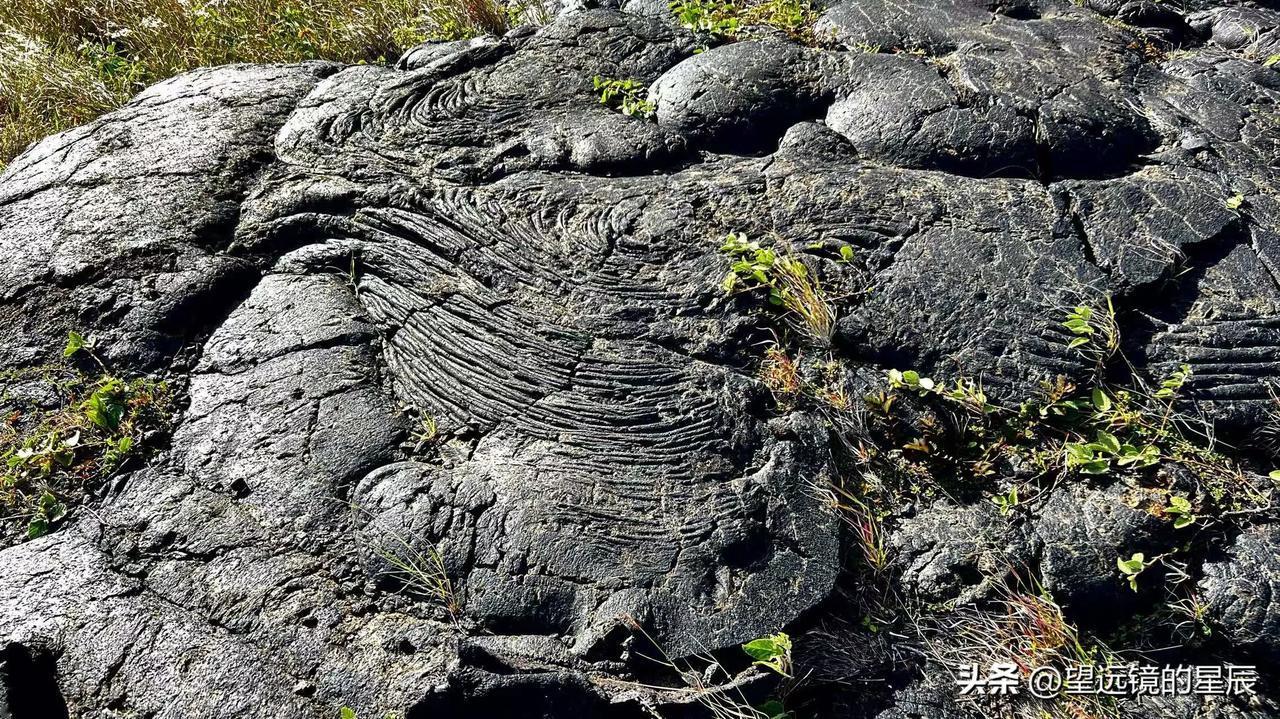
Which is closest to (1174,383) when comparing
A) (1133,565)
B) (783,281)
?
(1133,565)

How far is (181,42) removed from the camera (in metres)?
6.18

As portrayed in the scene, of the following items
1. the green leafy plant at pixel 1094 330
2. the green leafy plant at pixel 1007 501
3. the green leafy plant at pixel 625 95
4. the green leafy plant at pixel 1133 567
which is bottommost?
the green leafy plant at pixel 1133 567

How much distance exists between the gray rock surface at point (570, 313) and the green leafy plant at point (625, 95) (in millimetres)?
60

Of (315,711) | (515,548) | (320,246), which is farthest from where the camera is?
(320,246)

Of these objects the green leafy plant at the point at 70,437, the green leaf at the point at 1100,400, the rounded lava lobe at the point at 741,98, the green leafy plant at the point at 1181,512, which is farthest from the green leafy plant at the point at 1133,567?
the green leafy plant at the point at 70,437

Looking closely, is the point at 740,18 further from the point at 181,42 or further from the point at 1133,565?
the point at 181,42

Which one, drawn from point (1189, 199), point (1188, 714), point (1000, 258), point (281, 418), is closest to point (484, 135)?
point (281, 418)

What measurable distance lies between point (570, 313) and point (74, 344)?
2.05 metres

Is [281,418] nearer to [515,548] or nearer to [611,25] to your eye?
[515,548]

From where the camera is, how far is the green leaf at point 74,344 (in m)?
3.56

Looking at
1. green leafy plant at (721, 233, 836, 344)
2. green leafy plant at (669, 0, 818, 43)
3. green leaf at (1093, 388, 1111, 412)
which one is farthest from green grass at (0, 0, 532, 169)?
green leaf at (1093, 388, 1111, 412)

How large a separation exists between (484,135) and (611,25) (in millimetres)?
1105

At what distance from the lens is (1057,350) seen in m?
3.30

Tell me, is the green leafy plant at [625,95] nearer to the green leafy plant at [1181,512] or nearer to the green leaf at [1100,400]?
the green leaf at [1100,400]
